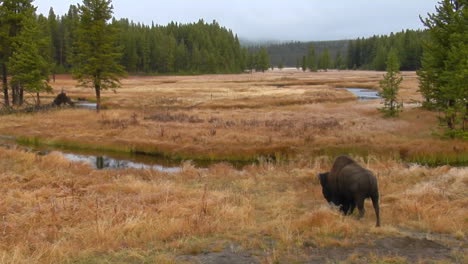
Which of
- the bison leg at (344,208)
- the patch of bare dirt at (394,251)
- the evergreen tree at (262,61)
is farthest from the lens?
the evergreen tree at (262,61)

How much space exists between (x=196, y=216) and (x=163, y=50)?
123265 millimetres

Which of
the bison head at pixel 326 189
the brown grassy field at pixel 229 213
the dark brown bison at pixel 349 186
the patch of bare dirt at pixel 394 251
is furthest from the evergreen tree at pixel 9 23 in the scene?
the patch of bare dirt at pixel 394 251

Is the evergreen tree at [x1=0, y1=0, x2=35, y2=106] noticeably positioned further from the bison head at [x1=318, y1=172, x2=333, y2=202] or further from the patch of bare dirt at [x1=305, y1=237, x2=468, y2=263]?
the patch of bare dirt at [x1=305, y1=237, x2=468, y2=263]

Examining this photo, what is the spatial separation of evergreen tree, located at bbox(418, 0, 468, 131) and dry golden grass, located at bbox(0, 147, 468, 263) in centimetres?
1457

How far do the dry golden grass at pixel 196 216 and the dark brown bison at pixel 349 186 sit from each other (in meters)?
0.50

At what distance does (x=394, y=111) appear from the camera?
36.7 meters

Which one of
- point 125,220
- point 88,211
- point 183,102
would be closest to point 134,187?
point 88,211

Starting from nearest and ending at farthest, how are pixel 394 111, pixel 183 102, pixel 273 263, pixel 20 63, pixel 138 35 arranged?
pixel 273 263, pixel 394 111, pixel 20 63, pixel 183 102, pixel 138 35

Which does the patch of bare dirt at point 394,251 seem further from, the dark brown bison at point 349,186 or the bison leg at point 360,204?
the bison leg at point 360,204

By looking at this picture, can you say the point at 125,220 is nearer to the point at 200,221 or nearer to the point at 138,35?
the point at 200,221

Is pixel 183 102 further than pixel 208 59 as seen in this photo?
No

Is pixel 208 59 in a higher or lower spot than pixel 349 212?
higher

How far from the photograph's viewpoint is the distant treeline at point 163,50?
113 metres

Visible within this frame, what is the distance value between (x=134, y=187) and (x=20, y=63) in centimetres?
3534
